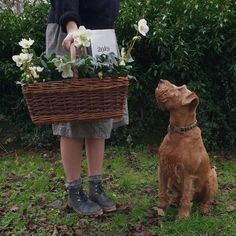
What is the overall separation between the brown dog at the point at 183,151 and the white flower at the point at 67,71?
675 millimetres

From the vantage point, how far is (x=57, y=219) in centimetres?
410

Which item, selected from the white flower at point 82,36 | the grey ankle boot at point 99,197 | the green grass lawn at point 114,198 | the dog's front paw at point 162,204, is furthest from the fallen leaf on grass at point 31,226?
the white flower at point 82,36

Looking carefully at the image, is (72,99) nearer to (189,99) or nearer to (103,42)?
(103,42)

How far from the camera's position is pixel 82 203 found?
4102 millimetres

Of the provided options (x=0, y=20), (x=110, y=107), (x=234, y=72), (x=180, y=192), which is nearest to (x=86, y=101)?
(x=110, y=107)

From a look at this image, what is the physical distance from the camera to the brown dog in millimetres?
3648

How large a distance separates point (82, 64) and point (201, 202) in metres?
1.55

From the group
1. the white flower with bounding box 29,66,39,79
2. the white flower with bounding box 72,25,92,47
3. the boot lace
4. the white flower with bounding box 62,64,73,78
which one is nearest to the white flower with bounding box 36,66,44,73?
the white flower with bounding box 29,66,39,79

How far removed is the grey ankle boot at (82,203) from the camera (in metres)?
4.06

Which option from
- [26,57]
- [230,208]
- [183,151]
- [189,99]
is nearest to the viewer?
[26,57]

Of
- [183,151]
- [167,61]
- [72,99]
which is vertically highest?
[72,99]

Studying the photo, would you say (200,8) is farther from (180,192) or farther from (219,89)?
(180,192)

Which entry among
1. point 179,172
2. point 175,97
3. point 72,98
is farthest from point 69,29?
point 179,172

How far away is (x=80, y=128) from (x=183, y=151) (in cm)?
77
